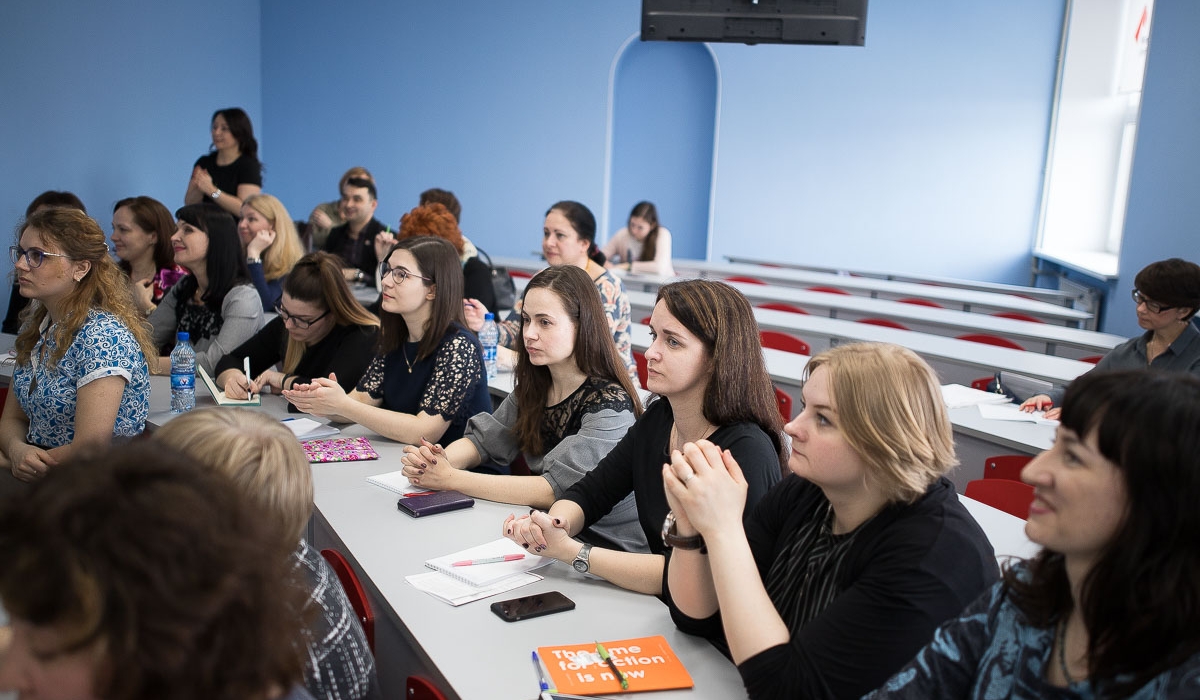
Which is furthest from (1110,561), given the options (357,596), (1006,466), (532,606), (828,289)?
(828,289)

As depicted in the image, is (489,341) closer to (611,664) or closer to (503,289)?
(503,289)

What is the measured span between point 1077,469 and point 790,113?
914 centimetres

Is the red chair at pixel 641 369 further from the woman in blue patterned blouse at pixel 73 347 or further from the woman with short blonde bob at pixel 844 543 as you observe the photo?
the woman with short blonde bob at pixel 844 543

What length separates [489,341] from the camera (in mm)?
4324

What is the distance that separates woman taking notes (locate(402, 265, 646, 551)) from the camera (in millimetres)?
2611

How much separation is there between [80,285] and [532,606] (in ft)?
6.04

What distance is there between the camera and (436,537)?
2.34 m

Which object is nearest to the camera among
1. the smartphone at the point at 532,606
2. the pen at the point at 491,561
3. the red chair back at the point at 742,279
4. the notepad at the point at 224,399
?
the smartphone at the point at 532,606

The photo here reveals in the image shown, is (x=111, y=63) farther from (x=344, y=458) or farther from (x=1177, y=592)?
(x=1177, y=592)

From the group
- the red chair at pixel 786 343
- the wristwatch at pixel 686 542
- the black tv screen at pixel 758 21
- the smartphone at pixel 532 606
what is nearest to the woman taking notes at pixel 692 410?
the smartphone at pixel 532 606

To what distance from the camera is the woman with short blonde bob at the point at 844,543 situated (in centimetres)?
150

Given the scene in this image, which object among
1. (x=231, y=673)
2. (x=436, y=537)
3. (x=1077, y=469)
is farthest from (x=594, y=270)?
(x=231, y=673)

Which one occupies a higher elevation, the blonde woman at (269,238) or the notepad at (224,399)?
the blonde woman at (269,238)

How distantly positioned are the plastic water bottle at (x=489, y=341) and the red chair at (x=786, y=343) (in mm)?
1685
